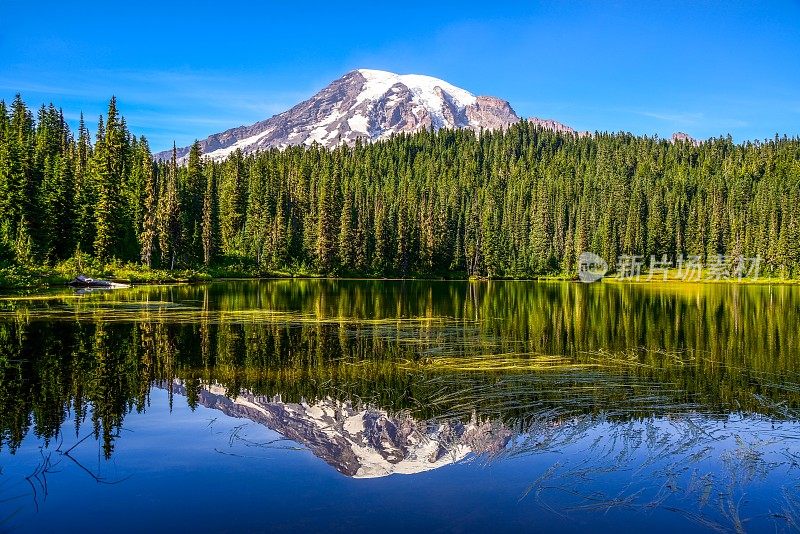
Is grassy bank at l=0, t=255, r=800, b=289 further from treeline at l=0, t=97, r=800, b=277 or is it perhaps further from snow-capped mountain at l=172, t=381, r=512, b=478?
snow-capped mountain at l=172, t=381, r=512, b=478

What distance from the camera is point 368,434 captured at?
13578 mm

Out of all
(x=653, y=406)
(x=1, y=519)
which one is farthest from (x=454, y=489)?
(x=653, y=406)

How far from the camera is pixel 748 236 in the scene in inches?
5910

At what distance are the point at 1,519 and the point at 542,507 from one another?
8.03m

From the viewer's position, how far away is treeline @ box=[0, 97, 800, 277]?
76000mm

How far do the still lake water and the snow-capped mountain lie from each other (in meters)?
0.06

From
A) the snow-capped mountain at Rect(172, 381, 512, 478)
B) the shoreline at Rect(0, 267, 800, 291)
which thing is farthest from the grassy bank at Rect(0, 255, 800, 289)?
the snow-capped mountain at Rect(172, 381, 512, 478)

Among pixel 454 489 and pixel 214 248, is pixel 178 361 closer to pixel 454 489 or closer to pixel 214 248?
pixel 454 489

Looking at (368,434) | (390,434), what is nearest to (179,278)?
(368,434)

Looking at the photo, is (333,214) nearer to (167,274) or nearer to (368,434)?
(167,274)

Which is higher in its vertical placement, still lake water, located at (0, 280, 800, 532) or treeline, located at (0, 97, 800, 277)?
treeline, located at (0, 97, 800, 277)

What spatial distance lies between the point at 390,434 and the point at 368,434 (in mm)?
476

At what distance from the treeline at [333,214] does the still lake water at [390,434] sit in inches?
1792

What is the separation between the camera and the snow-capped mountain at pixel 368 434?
1204cm
